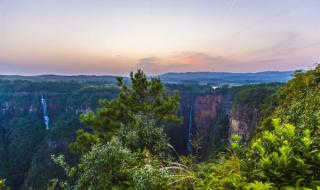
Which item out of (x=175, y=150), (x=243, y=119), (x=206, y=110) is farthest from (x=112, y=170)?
(x=206, y=110)

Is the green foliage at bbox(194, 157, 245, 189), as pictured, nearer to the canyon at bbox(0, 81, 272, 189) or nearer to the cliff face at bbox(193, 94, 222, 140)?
the canyon at bbox(0, 81, 272, 189)

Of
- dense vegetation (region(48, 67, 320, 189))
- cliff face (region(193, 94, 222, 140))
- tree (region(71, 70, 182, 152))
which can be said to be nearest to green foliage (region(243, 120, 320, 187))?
dense vegetation (region(48, 67, 320, 189))

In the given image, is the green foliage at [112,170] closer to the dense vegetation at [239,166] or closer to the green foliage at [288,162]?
the dense vegetation at [239,166]

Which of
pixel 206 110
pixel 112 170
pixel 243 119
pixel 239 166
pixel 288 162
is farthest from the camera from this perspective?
pixel 206 110

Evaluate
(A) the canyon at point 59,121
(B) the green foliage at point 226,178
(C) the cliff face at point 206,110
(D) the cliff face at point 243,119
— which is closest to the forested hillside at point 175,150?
(B) the green foliage at point 226,178

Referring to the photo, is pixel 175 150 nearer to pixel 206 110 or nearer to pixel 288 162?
pixel 288 162

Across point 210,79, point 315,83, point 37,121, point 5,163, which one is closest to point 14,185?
point 5,163
